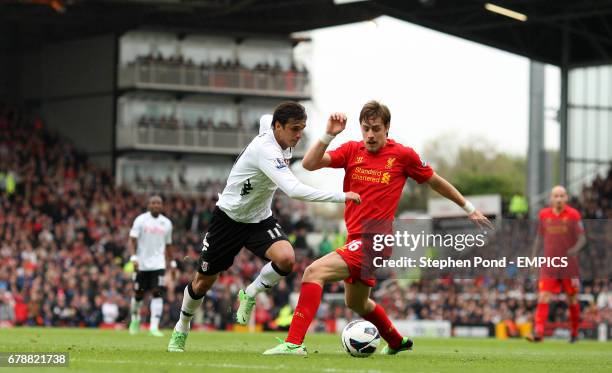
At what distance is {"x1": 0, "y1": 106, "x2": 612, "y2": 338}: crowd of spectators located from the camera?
32.6 meters

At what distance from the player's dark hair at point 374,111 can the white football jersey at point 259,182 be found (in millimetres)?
789

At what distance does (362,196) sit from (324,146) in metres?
0.68

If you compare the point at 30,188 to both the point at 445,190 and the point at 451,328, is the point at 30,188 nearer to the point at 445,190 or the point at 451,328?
the point at 451,328

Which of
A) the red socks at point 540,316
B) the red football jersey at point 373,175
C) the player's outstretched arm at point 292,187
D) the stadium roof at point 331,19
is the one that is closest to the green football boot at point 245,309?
the red football jersey at point 373,175

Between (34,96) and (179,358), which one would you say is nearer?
(179,358)

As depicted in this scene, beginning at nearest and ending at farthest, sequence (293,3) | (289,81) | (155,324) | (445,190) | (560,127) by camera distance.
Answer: (445,190) < (155,324) < (560,127) < (293,3) < (289,81)

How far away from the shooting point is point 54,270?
117 ft

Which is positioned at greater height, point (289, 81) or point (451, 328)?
point (289, 81)

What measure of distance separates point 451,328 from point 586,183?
1505cm

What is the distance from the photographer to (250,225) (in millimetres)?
11867

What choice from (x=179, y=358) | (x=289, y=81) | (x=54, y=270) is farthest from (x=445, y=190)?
(x=289, y=81)

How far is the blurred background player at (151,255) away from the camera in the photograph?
21953 millimetres

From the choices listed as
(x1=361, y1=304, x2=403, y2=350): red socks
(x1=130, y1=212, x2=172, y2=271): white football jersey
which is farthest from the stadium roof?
(x1=361, y1=304, x2=403, y2=350): red socks

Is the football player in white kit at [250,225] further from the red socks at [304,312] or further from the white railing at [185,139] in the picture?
the white railing at [185,139]
